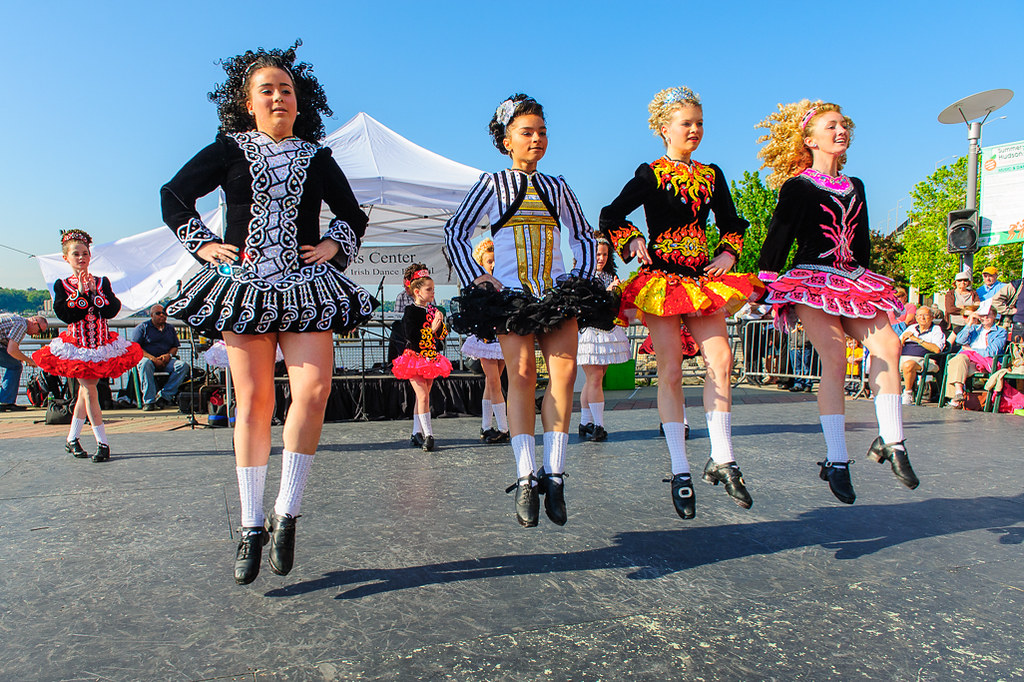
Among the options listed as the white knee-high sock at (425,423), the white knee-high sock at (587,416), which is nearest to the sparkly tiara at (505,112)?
the white knee-high sock at (425,423)

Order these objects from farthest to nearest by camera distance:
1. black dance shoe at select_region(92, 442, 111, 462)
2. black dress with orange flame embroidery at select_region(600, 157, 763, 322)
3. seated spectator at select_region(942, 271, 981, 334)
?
seated spectator at select_region(942, 271, 981, 334), black dance shoe at select_region(92, 442, 111, 462), black dress with orange flame embroidery at select_region(600, 157, 763, 322)

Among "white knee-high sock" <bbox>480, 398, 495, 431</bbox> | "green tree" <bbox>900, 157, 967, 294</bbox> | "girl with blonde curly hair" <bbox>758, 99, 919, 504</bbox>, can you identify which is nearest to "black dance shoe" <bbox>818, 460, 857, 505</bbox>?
"girl with blonde curly hair" <bbox>758, 99, 919, 504</bbox>

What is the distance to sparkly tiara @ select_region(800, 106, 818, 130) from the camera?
138 inches

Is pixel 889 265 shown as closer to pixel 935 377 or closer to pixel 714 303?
pixel 935 377

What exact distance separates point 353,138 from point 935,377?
29.1 ft

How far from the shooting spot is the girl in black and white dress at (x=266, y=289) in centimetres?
251

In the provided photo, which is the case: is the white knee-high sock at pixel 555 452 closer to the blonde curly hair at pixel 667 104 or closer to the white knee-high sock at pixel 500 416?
the blonde curly hair at pixel 667 104

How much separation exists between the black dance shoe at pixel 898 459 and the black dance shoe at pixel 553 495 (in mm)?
1372

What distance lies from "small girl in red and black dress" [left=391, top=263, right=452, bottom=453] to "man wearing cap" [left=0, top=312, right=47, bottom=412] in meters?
5.65

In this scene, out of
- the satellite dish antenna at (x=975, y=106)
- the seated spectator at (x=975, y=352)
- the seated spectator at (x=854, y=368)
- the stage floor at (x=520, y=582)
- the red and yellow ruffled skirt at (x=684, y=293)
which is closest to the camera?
the stage floor at (x=520, y=582)

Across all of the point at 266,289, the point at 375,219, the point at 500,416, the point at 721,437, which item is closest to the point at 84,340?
the point at 500,416

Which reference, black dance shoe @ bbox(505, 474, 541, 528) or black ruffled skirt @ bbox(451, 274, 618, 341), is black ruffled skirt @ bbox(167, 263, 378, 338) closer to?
black ruffled skirt @ bbox(451, 274, 618, 341)

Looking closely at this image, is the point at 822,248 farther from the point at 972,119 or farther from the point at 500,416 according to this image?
the point at 972,119

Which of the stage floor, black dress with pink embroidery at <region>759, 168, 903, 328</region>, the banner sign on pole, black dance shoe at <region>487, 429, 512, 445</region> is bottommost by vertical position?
the stage floor
